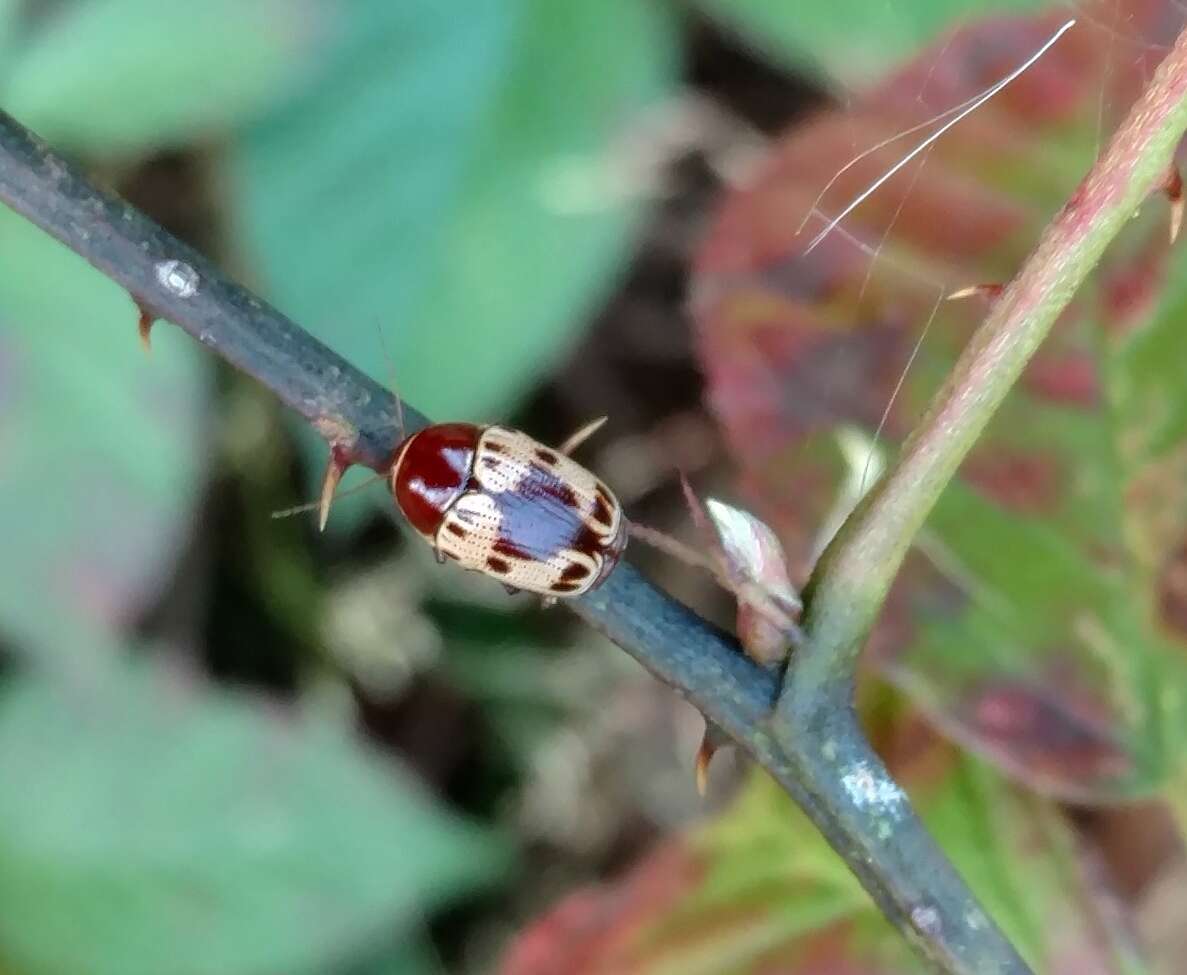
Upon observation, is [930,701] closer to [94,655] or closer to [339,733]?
[339,733]

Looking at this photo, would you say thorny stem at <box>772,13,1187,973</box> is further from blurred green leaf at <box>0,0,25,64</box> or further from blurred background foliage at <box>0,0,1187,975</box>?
blurred green leaf at <box>0,0,25,64</box>

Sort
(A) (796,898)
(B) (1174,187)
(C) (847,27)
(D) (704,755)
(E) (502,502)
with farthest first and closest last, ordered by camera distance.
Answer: (C) (847,27), (A) (796,898), (E) (502,502), (D) (704,755), (B) (1174,187)

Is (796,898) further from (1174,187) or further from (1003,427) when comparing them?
(1174,187)

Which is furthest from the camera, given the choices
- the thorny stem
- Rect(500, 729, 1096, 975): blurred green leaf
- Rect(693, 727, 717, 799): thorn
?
Rect(500, 729, 1096, 975): blurred green leaf

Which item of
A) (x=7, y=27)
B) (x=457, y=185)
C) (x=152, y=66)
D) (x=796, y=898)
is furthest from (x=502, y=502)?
(x=7, y=27)

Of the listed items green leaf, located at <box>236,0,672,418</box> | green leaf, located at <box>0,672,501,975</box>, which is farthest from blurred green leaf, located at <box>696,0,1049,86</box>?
green leaf, located at <box>0,672,501,975</box>

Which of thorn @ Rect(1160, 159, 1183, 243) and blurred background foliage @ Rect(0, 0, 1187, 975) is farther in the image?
blurred background foliage @ Rect(0, 0, 1187, 975)

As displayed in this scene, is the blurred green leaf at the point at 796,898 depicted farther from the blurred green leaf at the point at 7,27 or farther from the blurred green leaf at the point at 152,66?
the blurred green leaf at the point at 7,27
